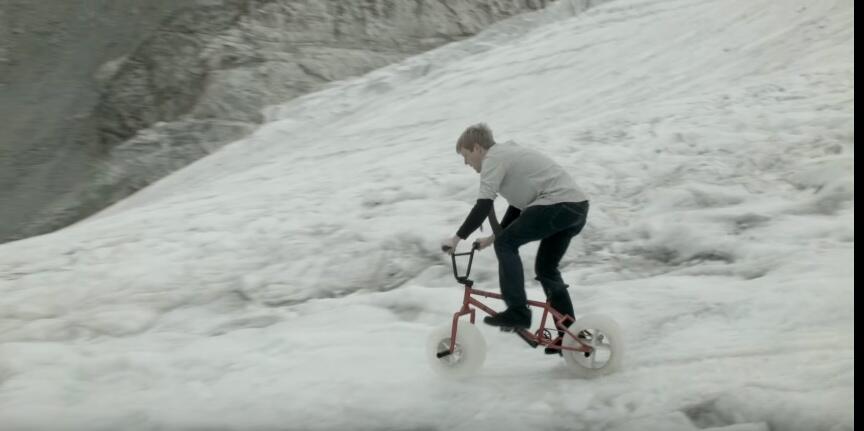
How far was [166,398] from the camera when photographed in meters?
5.55

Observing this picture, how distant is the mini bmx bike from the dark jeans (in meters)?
0.13

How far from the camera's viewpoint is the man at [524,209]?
5047mm

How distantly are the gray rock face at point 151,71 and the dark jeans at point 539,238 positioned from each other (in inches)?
396

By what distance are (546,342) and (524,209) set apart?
763mm

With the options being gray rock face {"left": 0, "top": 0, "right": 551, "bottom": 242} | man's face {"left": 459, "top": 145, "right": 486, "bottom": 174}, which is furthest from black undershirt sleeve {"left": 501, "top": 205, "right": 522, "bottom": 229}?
gray rock face {"left": 0, "top": 0, "right": 551, "bottom": 242}

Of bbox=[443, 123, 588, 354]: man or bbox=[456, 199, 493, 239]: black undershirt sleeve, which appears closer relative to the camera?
bbox=[456, 199, 493, 239]: black undershirt sleeve

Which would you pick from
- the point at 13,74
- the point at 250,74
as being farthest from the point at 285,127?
the point at 13,74

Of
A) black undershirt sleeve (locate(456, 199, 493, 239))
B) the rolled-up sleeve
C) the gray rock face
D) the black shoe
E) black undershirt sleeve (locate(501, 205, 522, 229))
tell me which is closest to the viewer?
black undershirt sleeve (locate(456, 199, 493, 239))

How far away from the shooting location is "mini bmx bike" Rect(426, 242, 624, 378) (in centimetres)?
515

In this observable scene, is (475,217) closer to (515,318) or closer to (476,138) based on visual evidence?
(476,138)

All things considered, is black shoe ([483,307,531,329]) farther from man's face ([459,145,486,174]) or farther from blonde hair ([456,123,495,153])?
blonde hair ([456,123,495,153])

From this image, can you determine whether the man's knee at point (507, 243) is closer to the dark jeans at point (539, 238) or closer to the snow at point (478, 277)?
the dark jeans at point (539, 238)

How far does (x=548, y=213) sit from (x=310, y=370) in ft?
6.11

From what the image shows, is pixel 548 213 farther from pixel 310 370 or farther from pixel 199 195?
pixel 199 195
